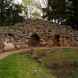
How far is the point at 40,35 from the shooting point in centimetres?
1823

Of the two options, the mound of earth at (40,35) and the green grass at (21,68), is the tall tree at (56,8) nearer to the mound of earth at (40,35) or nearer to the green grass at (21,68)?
the mound of earth at (40,35)

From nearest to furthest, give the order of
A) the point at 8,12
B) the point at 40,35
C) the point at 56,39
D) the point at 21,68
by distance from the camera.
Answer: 1. the point at 21,68
2. the point at 40,35
3. the point at 56,39
4. the point at 8,12

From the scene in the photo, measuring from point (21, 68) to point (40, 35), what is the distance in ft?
23.8

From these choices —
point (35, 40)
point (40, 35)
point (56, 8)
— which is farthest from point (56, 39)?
point (56, 8)

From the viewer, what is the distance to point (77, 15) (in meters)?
23.2

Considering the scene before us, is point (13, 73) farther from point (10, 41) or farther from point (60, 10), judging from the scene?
point (60, 10)

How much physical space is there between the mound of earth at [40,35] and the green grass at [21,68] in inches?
158

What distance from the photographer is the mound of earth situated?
17078 mm

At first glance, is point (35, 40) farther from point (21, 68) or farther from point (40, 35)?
point (21, 68)

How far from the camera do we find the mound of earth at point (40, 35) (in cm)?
1708

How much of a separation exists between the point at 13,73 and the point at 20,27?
8.70 m

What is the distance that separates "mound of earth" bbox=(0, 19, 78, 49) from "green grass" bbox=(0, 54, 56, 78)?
4010mm

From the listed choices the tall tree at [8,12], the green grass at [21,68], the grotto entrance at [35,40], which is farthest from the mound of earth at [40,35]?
the tall tree at [8,12]

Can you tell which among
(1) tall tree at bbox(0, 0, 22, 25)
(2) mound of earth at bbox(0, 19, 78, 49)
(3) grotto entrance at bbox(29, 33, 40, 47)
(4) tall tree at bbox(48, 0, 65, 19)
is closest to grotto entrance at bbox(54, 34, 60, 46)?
(2) mound of earth at bbox(0, 19, 78, 49)
